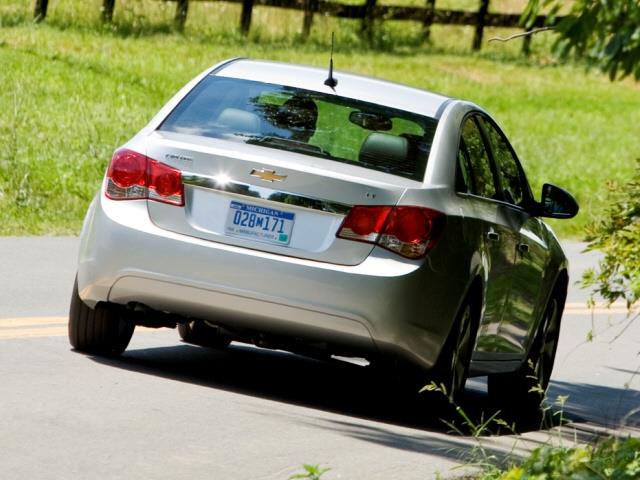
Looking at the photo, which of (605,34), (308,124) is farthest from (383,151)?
(605,34)

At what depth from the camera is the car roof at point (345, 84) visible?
9305mm

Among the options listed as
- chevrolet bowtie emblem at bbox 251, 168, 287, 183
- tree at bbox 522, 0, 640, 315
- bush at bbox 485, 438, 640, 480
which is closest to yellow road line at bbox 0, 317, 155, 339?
chevrolet bowtie emblem at bbox 251, 168, 287, 183

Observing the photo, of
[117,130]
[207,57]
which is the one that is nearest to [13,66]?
[117,130]

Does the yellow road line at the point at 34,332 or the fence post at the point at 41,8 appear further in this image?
the fence post at the point at 41,8

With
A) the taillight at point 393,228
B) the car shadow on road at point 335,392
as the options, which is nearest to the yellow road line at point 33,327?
the car shadow on road at point 335,392

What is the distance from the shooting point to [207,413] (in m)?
8.14

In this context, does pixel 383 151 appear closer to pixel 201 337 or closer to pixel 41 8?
pixel 201 337

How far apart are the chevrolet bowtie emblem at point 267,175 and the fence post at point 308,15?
3019cm

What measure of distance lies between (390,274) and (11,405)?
1.81 m

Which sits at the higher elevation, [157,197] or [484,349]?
[157,197]

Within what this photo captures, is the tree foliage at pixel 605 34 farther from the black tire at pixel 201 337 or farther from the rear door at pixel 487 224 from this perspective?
the black tire at pixel 201 337

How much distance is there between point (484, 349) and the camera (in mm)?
9406

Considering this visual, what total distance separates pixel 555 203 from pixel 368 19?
3138 cm

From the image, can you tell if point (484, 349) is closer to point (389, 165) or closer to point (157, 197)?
point (389, 165)
